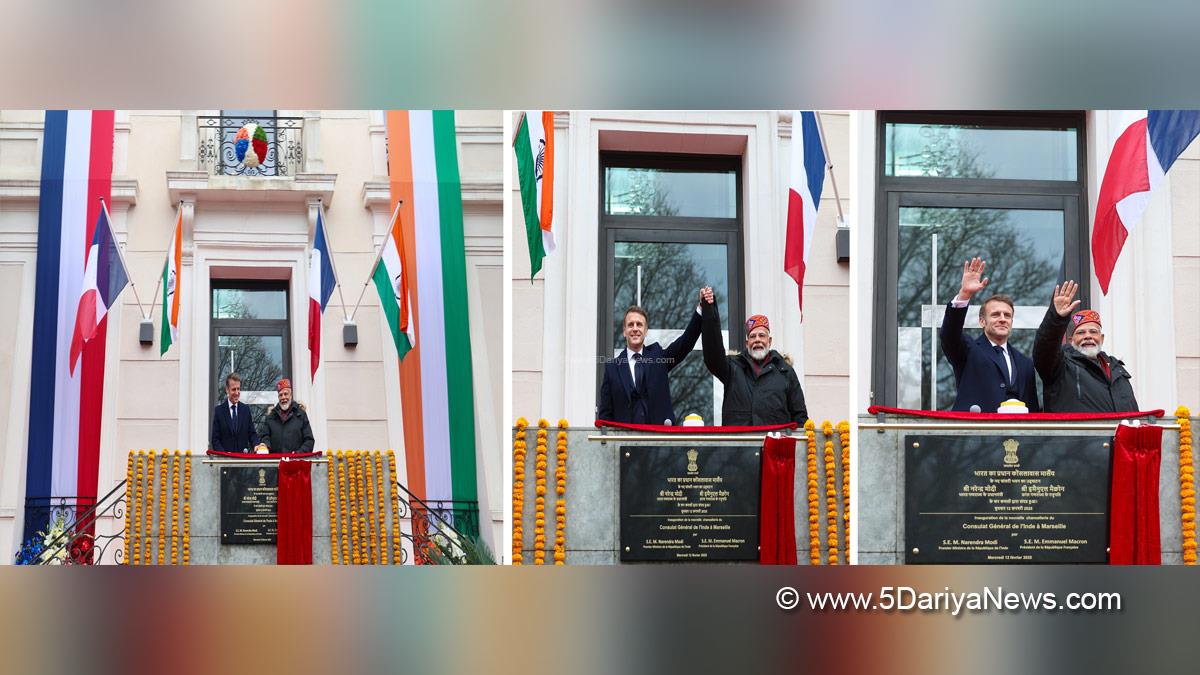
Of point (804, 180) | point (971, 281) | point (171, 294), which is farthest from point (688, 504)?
point (171, 294)

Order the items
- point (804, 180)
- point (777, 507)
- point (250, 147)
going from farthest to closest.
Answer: point (250, 147) < point (804, 180) < point (777, 507)

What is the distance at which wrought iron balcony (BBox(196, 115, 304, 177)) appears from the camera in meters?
8.70

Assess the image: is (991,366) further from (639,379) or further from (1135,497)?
(639,379)

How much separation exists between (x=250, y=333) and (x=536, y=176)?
2525 mm

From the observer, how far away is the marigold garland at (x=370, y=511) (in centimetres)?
763

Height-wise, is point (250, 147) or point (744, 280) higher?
point (250, 147)

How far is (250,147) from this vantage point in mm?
8781

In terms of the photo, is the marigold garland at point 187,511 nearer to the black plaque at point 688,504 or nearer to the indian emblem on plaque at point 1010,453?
the black plaque at point 688,504

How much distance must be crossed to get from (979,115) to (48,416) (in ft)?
20.2

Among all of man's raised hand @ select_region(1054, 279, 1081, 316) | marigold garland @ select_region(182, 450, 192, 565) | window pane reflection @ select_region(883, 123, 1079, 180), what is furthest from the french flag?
marigold garland @ select_region(182, 450, 192, 565)

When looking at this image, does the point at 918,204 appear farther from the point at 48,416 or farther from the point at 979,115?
the point at 48,416

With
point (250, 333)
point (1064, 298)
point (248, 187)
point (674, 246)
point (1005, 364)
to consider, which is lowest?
point (1005, 364)

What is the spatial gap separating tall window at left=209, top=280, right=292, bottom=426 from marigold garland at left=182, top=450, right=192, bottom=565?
29.6 inches

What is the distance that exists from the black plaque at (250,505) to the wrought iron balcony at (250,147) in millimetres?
2106
